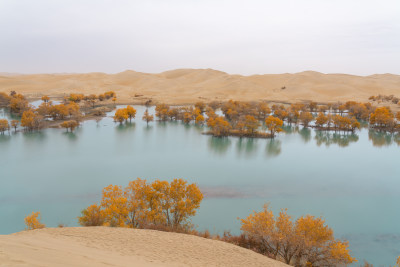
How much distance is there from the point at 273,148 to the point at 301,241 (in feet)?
88.7

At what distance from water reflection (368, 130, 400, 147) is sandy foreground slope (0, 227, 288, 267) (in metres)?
39.2

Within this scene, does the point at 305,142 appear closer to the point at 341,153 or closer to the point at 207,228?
the point at 341,153

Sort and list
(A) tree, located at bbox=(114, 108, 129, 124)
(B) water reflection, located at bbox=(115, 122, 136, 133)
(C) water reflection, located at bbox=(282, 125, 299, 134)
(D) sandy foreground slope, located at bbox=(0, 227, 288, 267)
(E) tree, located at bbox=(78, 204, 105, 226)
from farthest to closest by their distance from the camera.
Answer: (A) tree, located at bbox=(114, 108, 129, 124)
(C) water reflection, located at bbox=(282, 125, 299, 134)
(B) water reflection, located at bbox=(115, 122, 136, 133)
(E) tree, located at bbox=(78, 204, 105, 226)
(D) sandy foreground slope, located at bbox=(0, 227, 288, 267)

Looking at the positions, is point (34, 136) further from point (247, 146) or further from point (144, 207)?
point (144, 207)

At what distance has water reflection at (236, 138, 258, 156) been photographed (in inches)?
1417

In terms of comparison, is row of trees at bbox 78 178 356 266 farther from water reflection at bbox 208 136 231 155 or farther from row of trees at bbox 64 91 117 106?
row of trees at bbox 64 91 117 106

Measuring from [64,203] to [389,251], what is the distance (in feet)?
69.6

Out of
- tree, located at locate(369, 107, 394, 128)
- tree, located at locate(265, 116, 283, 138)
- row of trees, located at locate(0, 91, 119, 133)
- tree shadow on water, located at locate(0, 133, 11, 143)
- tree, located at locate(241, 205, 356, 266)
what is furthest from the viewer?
tree, located at locate(369, 107, 394, 128)

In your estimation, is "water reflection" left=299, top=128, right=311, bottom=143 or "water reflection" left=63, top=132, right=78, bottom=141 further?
"water reflection" left=299, top=128, right=311, bottom=143

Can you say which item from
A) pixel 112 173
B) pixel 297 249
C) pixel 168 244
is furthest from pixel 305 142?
pixel 168 244

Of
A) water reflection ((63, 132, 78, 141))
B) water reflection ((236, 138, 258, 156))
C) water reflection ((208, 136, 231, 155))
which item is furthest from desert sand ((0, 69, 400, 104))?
water reflection ((236, 138, 258, 156))

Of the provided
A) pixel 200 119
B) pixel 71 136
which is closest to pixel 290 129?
pixel 200 119

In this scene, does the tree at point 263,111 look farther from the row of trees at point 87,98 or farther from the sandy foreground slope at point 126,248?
the sandy foreground slope at point 126,248

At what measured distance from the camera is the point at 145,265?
8633 millimetres
